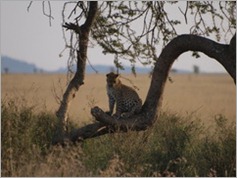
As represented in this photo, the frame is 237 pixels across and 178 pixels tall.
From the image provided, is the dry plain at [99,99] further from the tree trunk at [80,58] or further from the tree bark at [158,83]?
the tree bark at [158,83]

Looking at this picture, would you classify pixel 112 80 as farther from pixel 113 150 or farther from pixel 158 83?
pixel 113 150

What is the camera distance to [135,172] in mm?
8125

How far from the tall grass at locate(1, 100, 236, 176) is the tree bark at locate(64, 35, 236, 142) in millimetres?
251

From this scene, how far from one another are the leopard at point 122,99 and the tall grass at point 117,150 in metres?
0.36

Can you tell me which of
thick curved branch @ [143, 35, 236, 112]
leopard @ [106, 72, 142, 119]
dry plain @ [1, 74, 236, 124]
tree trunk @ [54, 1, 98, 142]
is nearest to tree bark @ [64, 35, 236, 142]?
thick curved branch @ [143, 35, 236, 112]

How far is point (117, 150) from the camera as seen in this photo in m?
8.90

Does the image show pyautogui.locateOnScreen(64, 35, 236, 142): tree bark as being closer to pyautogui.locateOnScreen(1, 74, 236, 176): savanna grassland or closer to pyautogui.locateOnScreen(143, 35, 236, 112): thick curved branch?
pyautogui.locateOnScreen(143, 35, 236, 112): thick curved branch

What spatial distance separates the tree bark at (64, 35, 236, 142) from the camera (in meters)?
8.31

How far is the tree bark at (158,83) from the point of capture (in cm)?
831

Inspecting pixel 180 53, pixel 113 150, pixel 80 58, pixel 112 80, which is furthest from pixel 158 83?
pixel 80 58

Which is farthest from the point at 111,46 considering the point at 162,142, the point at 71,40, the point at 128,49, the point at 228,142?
the point at 228,142

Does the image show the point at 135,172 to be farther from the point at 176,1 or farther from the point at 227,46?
the point at 176,1

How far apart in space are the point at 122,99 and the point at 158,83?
77 cm

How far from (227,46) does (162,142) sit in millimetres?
2470
